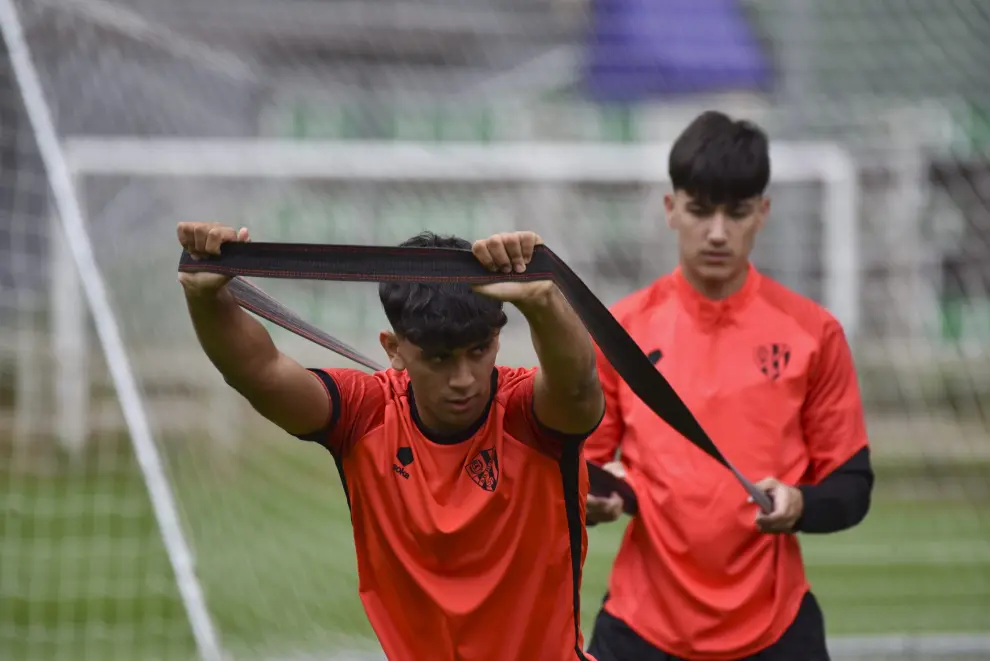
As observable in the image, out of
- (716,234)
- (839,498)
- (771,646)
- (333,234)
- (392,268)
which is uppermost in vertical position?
(333,234)

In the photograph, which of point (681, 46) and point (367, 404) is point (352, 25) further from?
point (367, 404)

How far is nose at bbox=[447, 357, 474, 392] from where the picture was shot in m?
2.20

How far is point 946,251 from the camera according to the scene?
614cm

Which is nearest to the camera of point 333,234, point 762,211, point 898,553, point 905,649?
point 762,211

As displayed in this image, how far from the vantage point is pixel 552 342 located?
2.06 meters

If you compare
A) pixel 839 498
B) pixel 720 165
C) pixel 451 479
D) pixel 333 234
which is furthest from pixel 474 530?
pixel 333 234

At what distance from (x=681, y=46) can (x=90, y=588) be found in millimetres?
4065

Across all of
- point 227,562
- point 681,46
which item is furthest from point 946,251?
point 227,562

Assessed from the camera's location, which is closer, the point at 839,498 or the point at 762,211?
the point at 839,498

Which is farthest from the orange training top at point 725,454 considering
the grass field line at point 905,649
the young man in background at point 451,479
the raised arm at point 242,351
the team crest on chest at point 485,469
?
the grass field line at point 905,649

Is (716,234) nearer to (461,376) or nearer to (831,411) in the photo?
(831,411)

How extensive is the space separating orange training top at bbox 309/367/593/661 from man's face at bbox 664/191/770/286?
0.88 meters

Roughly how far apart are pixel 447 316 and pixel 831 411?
4.21ft

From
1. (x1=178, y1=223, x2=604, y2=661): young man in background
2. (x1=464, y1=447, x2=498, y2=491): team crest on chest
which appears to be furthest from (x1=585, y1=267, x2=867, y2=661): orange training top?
(x1=464, y1=447, x2=498, y2=491): team crest on chest
